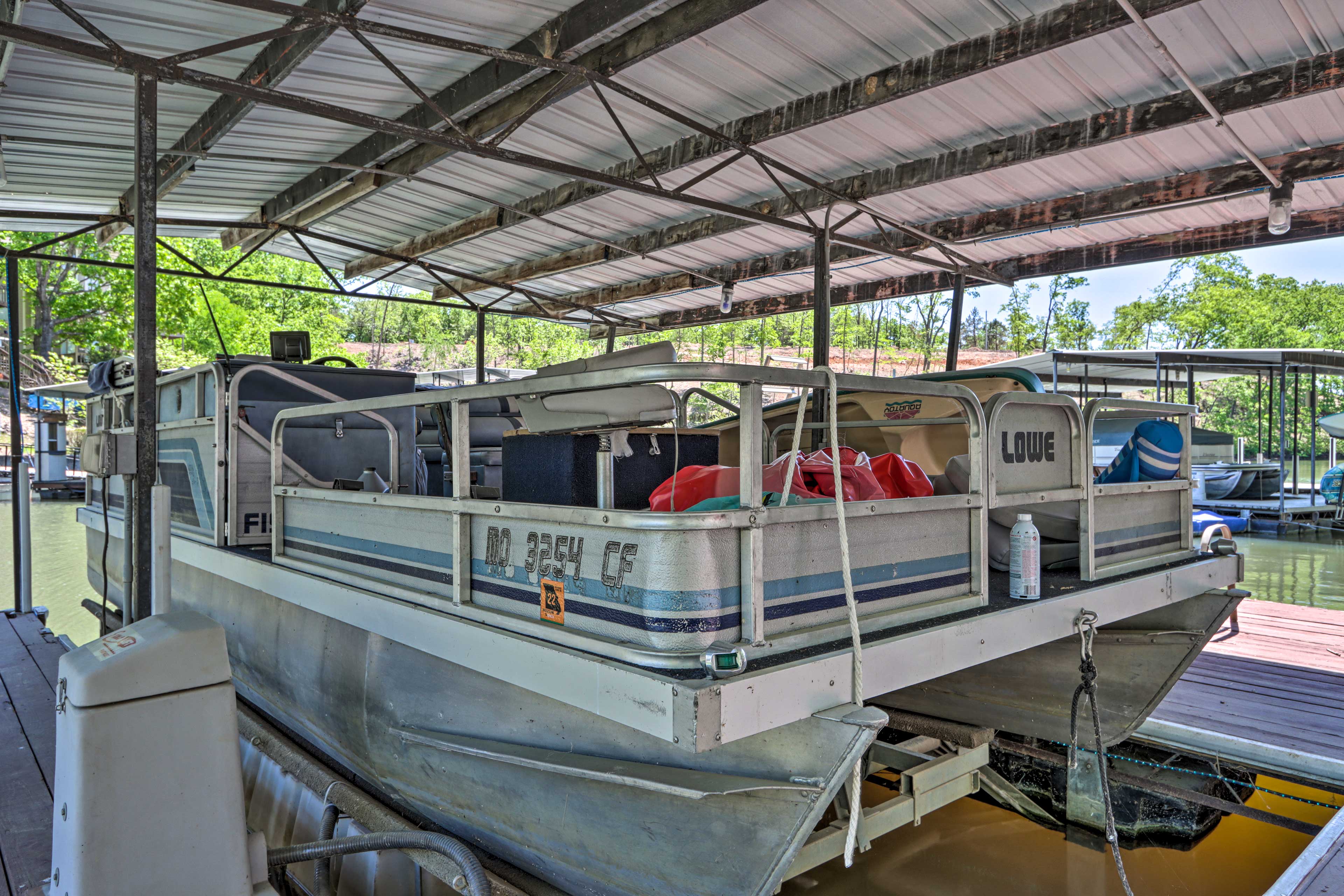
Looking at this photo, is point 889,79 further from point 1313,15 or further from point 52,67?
point 52,67

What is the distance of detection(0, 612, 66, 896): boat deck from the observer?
2512mm

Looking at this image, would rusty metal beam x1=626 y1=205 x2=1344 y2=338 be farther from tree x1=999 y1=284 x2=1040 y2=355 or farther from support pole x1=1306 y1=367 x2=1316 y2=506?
tree x1=999 y1=284 x2=1040 y2=355

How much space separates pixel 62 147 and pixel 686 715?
7.46 metres

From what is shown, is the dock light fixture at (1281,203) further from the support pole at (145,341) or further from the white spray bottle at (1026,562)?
the support pole at (145,341)

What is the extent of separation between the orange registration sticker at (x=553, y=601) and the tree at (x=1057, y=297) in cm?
4298

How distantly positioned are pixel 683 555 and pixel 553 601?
505mm

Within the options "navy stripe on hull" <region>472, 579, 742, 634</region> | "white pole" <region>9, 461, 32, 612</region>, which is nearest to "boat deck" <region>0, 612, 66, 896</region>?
"white pole" <region>9, 461, 32, 612</region>

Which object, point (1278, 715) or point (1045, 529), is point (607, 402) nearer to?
point (1045, 529)

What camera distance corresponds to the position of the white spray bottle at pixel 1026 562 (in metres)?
2.60

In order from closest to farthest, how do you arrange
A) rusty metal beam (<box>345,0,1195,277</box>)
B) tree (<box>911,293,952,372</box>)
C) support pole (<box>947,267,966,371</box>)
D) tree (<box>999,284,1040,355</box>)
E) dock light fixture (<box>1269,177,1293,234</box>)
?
1. rusty metal beam (<box>345,0,1195,277</box>)
2. dock light fixture (<box>1269,177,1293,234</box>)
3. support pole (<box>947,267,966,371</box>)
4. tree (<box>999,284,1040,355</box>)
5. tree (<box>911,293,952,372</box>)

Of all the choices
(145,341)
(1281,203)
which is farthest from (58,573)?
(1281,203)

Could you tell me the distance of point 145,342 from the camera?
388 cm

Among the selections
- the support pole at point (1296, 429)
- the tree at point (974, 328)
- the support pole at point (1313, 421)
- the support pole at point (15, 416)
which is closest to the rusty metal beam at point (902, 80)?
the support pole at point (15, 416)

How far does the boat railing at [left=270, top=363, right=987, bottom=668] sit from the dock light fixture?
15.3 ft
